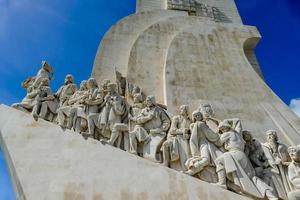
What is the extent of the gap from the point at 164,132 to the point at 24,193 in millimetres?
2544

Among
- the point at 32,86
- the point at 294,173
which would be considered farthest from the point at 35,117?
the point at 294,173

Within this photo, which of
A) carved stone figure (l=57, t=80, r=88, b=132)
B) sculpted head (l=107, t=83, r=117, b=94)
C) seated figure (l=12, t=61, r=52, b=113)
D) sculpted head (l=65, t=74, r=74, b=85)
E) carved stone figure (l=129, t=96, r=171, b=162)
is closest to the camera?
carved stone figure (l=129, t=96, r=171, b=162)

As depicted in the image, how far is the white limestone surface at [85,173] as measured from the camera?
4.86m

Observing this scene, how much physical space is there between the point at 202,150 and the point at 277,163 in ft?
4.27

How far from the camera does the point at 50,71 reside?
7656mm

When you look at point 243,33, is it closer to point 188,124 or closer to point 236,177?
point 188,124

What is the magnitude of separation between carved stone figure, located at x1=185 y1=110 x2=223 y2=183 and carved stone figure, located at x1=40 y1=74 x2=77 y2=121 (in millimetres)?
2636

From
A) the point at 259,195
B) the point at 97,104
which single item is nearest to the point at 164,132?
the point at 97,104

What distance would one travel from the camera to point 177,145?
224 inches

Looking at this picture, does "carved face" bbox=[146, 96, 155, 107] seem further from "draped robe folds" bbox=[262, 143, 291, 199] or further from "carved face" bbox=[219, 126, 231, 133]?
"draped robe folds" bbox=[262, 143, 291, 199]

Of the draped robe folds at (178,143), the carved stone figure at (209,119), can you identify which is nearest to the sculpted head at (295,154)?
the carved stone figure at (209,119)

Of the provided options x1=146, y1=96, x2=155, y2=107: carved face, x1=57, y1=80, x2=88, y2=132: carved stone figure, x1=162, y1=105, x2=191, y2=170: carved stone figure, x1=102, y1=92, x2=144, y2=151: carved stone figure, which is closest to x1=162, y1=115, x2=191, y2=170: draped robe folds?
x1=162, y1=105, x2=191, y2=170: carved stone figure

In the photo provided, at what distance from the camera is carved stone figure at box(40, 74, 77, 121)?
6336 millimetres

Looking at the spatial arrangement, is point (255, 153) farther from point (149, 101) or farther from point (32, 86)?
point (32, 86)
